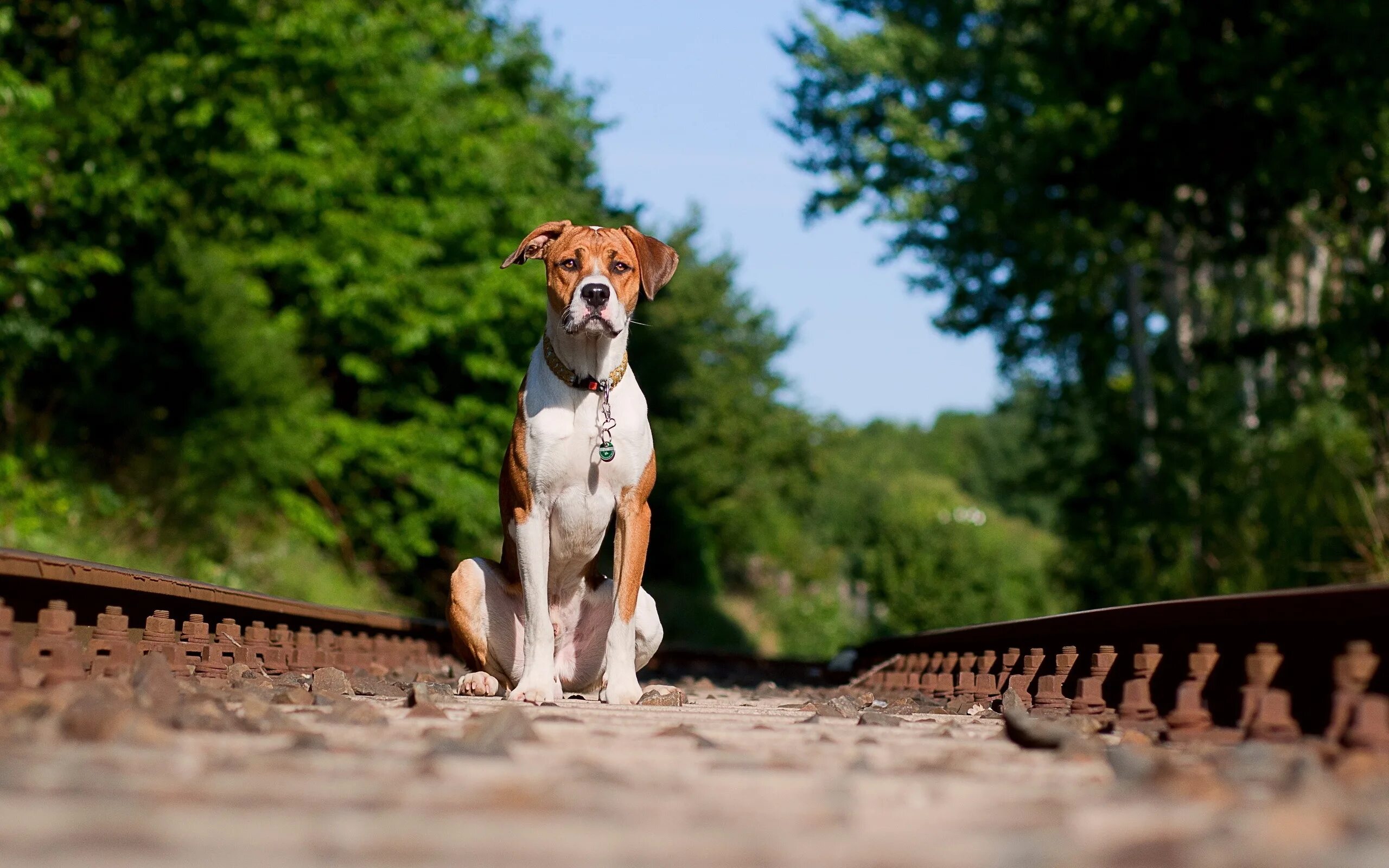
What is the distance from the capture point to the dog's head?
531 centimetres

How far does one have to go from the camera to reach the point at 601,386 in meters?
5.44

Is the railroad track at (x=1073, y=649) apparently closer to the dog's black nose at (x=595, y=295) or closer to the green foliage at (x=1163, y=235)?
the dog's black nose at (x=595, y=295)

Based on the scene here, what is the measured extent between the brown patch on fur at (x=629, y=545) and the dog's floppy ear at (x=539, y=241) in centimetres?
105

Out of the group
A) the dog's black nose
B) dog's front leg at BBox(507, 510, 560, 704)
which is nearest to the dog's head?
the dog's black nose

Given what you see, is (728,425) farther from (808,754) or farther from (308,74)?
(808,754)

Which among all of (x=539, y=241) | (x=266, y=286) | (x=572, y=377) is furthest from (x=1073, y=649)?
(x=266, y=286)

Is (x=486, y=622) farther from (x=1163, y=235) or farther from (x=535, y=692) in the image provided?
(x=1163, y=235)

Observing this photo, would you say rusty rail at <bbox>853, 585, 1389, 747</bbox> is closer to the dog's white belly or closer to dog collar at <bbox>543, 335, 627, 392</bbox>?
the dog's white belly

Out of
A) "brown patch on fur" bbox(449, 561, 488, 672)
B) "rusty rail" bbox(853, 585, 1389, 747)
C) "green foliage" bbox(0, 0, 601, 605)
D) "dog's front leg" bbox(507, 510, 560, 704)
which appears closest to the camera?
"rusty rail" bbox(853, 585, 1389, 747)

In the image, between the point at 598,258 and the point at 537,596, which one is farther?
the point at 598,258

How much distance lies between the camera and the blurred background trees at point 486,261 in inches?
500

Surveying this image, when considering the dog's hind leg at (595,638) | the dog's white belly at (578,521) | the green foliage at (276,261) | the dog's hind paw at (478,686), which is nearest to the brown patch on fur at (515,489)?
the dog's white belly at (578,521)

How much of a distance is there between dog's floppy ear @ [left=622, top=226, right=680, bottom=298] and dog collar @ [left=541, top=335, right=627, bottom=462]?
0.40 m

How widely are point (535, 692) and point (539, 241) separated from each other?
6.49 ft
